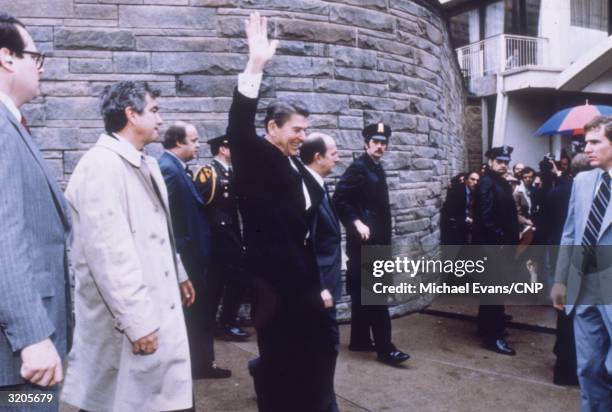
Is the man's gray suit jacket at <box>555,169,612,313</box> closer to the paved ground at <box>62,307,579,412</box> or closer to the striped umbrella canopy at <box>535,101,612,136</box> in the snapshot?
the paved ground at <box>62,307,579,412</box>

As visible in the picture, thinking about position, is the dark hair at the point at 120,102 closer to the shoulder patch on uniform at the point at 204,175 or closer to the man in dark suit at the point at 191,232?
the man in dark suit at the point at 191,232

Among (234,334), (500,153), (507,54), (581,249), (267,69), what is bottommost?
(234,334)

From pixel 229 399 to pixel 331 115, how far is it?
313cm

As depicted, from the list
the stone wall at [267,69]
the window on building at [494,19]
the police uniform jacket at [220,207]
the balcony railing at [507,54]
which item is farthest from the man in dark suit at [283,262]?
the window on building at [494,19]

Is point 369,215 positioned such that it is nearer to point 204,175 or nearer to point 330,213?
point 204,175

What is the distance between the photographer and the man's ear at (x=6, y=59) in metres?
2.07

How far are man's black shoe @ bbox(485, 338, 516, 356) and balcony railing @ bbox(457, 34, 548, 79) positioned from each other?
14966 millimetres

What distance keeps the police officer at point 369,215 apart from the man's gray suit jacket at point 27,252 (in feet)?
9.91

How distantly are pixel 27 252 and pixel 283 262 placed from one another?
4.58ft

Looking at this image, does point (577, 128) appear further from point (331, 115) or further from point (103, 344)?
point (103, 344)

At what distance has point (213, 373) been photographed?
4586 millimetres

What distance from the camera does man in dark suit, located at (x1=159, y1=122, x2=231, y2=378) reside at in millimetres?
4348

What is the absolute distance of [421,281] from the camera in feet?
24.1

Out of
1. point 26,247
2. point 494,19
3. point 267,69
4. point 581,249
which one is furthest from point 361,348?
point 494,19
